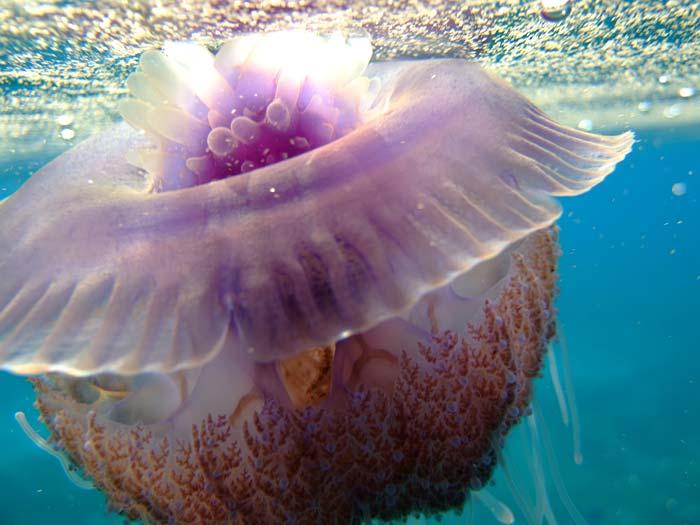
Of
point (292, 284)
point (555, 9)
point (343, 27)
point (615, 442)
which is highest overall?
point (555, 9)

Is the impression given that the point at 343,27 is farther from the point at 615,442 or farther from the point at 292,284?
the point at 615,442

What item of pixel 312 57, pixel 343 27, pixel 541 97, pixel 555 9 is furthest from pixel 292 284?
pixel 541 97

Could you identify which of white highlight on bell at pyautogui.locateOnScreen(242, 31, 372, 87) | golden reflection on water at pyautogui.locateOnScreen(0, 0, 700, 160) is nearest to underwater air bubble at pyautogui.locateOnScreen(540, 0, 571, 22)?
golden reflection on water at pyautogui.locateOnScreen(0, 0, 700, 160)

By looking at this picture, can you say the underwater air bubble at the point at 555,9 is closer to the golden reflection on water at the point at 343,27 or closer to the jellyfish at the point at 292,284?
the golden reflection on water at the point at 343,27

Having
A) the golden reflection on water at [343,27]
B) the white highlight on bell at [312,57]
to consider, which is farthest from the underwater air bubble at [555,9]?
the white highlight on bell at [312,57]

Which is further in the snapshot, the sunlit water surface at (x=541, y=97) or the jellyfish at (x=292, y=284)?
the sunlit water surface at (x=541, y=97)

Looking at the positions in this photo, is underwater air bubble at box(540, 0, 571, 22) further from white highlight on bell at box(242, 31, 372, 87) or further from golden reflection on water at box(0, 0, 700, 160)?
white highlight on bell at box(242, 31, 372, 87)

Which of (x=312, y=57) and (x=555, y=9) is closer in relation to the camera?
(x=312, y=57)

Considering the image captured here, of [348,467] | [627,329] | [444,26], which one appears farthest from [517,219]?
[627,329]
